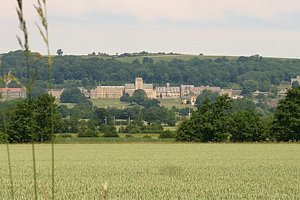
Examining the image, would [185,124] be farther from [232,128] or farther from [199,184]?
[199,184]

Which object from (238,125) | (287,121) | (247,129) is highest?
(287,121)

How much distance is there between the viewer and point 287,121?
71750 millimetres

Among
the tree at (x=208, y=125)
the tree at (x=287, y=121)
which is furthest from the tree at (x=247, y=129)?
the tree at (x=287, y=121)

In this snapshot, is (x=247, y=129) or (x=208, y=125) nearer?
(x=247, y=129)

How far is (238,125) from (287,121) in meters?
5.32

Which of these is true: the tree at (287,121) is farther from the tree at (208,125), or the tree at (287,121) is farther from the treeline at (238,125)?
the tree at (208,125)

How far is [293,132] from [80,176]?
166 ft

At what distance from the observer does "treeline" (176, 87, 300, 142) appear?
7081cm

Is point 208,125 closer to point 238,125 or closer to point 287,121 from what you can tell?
point 238,125

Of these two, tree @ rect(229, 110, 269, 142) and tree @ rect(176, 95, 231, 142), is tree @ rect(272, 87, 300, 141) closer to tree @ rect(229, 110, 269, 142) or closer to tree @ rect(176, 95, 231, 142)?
tree @ rect(229, 110, 269, 142)

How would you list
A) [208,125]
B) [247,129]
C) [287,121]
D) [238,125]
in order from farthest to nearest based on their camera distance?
[287,121] < [208,125] < [238,125] < [247,129]

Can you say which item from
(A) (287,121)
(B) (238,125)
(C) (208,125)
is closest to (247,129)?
(B) (238,125)

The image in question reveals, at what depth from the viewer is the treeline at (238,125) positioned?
232ft

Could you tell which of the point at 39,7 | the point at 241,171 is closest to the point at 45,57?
the point at 39,7
